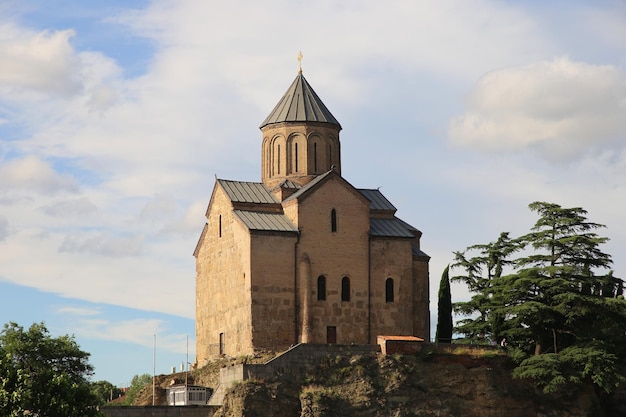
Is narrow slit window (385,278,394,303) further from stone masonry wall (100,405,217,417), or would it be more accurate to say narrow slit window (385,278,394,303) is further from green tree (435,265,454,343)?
stone masonry wall (100,405,217,417)

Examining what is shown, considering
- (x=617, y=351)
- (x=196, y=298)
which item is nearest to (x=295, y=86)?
(x=196, y=298)

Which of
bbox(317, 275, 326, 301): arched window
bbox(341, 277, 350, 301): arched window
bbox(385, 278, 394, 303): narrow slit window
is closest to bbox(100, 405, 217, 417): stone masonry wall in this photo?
bbox(317, 275, 326, 301): arched window

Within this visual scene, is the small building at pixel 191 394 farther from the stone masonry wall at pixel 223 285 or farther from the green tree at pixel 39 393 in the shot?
the green tree at pixel 39 393

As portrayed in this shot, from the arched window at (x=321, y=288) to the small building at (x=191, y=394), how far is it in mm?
6615

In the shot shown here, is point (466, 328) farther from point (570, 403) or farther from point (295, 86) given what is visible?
point (295, 86)

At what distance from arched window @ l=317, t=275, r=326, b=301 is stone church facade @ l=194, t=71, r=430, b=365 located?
0.05 metres

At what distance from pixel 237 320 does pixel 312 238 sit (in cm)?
509

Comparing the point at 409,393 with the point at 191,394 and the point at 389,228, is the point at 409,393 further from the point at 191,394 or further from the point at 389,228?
the point at 389,228

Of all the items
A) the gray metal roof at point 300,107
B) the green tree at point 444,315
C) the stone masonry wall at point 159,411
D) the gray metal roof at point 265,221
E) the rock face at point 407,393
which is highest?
the gray metal roof at point 300,107

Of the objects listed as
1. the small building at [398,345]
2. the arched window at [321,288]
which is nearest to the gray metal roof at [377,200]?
the arched window at [321,288]

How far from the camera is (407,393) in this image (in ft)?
178

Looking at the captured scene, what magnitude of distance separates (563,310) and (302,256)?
39.1ft

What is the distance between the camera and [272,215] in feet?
196

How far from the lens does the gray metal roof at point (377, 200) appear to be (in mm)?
63000
